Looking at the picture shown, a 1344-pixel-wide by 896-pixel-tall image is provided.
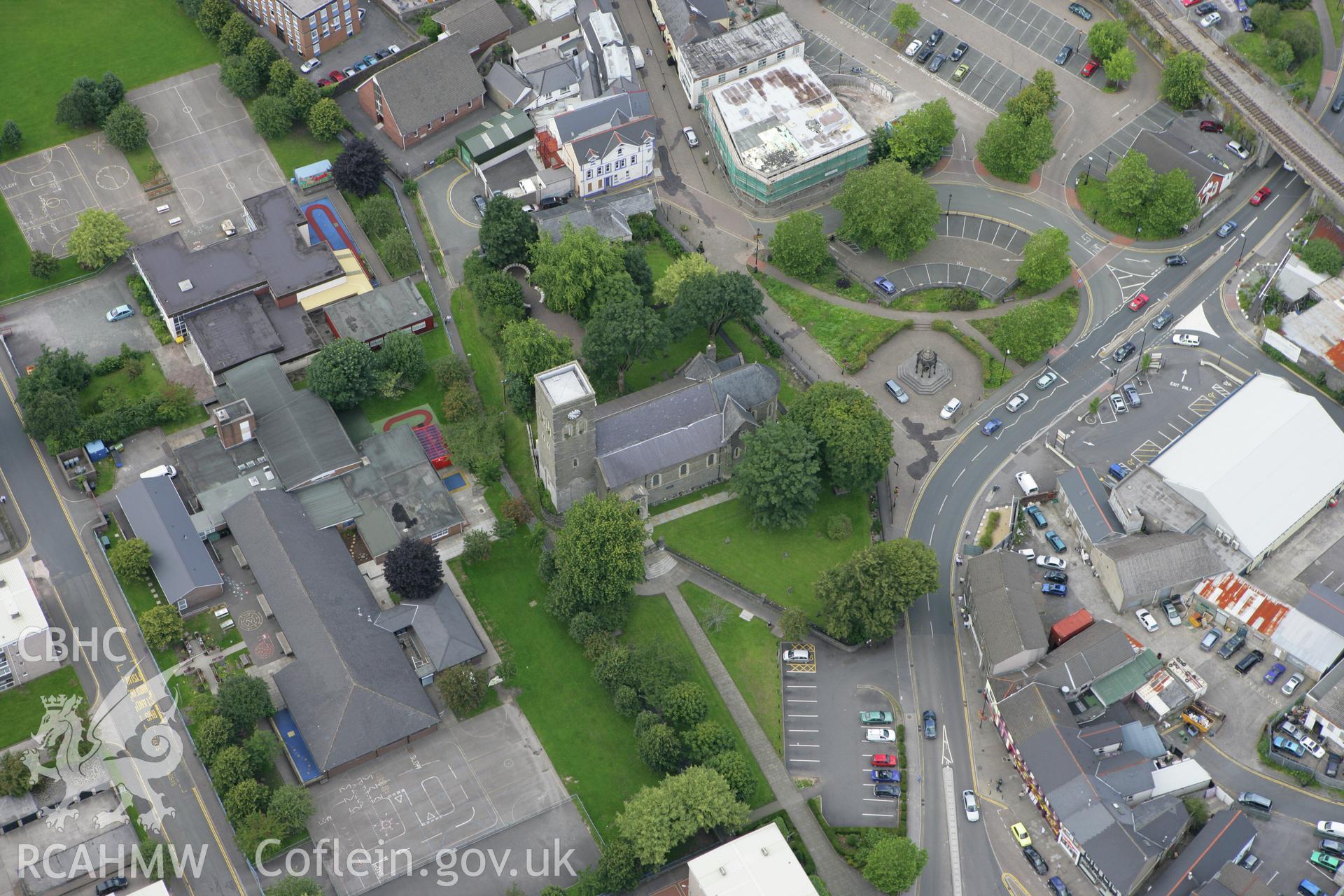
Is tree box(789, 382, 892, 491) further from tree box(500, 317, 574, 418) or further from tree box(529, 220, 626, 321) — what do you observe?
tree box(529, 220, 626, 321)

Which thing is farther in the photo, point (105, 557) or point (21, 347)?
point (21, 347)

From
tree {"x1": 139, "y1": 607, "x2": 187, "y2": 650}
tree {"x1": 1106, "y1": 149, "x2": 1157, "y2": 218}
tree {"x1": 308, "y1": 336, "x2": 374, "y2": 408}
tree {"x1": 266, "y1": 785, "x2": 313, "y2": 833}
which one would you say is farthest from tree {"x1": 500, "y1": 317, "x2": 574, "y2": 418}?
tree {"x1": 1106, "y1": 149, "x2": 1157, "y2": 218}

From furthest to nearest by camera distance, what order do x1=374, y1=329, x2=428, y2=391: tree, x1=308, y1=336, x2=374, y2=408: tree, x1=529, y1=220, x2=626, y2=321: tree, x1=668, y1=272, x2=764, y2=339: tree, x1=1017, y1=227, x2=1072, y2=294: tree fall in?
x1=1017, y1=227, x2=1072, y2=294: tree → x1=529, y1=220, x2=626, y2=321: tree → x1=374, y1=329, x2=428, y2=391: tree → x1=668, y1=272, x2=764, y2=339: tree → x1=308, y1=336, x2=374, y2=408: tree

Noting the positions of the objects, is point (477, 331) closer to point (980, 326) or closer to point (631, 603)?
point (631, 603)

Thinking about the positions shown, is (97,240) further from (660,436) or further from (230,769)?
(660,436)

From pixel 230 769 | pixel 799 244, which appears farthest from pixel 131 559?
pixel 799 244

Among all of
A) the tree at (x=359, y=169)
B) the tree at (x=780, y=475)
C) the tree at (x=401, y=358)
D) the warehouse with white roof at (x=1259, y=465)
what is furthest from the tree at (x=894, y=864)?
the tree at (x=359, y=169)

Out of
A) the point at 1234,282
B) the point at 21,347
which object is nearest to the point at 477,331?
the point at 21,347
